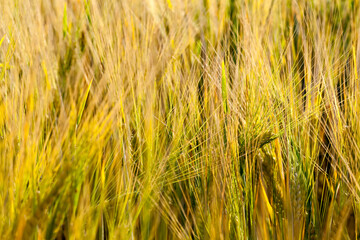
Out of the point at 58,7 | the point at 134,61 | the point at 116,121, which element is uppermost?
the point at 58,7

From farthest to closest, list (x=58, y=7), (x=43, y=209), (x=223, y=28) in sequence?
(x=223, y=28) < (x=58, y=7) < (x=43, y=209)

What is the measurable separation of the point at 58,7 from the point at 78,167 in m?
0.56

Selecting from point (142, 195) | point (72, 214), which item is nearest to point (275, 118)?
point (142, 195)

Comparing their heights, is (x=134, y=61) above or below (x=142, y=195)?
above

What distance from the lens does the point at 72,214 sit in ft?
1.95

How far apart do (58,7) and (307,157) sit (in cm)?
68

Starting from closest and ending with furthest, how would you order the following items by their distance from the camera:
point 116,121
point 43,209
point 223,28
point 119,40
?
point 43,209 → point 116,121 → point 119,40 → point 223,28

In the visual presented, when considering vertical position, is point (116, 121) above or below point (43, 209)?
above

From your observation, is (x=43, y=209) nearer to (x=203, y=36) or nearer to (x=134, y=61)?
(x=134, y=61)

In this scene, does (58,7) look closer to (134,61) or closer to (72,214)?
(134,61)

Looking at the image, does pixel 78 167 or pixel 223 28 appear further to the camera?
pixel 223 28

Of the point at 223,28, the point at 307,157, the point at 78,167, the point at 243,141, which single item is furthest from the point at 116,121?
the point at 223,28

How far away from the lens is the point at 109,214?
0.74m

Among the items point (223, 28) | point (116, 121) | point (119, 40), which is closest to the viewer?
point (116, 121)
